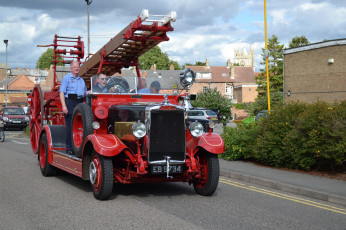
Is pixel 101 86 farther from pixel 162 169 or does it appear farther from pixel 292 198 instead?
pixel 292 198

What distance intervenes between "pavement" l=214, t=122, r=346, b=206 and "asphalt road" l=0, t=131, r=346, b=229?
238 mm

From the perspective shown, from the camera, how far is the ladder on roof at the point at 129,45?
9.01m

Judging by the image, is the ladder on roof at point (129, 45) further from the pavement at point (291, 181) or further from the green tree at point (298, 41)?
the green tree at point (298, 41)

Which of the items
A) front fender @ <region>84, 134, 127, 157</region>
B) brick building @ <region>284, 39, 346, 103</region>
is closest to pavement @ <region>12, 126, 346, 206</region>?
front fender @ <region>84, 134, 127, 157</region>

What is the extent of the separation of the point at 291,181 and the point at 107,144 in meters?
4.33

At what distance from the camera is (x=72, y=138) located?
31.0ft

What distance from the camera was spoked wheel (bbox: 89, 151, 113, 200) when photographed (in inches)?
305

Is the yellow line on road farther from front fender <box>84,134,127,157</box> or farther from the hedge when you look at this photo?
front fender <box>84,134,127,157</box>

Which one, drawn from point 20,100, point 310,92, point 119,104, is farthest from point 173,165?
point 20,100

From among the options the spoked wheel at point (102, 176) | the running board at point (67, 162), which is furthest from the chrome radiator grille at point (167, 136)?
the running board at point (67, 162)

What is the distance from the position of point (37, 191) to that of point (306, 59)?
26456mm

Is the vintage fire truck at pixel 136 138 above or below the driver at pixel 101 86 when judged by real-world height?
below

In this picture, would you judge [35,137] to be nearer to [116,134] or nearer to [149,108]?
[116,134]

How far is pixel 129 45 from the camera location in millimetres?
9977
